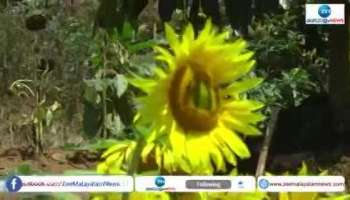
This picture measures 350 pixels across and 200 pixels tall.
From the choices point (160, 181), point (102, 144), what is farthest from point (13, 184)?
point (160, 181)

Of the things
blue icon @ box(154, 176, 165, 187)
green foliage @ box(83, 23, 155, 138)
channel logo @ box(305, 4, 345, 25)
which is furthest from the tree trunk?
blue icon @ box(154, 176, 165, 187)

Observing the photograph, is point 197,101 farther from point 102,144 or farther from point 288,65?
point 288,65

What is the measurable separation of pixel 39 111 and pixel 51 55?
0.17 m

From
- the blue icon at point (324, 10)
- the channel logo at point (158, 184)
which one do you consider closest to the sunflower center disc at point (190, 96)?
the channel logo at point (158, 184)

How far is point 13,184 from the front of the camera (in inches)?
67.6

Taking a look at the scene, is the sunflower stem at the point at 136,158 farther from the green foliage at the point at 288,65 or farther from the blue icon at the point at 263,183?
the green foliage at the point at 288,65

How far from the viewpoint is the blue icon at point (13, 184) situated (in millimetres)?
1708

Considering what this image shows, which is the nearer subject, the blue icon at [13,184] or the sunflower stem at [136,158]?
the sunflower stem at [136,158]

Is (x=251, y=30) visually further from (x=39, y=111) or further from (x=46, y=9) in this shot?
(x=39, y=111)

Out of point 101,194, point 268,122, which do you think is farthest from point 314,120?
point 101,194

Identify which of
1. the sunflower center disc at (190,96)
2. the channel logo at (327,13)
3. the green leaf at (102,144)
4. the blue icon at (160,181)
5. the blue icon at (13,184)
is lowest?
the blue icon at (13,184)

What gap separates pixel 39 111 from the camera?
6.91 ft

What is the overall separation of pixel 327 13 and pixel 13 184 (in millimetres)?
778

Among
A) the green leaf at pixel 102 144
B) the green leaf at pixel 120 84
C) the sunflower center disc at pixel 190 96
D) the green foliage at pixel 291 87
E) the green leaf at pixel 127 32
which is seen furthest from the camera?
the green foliage at pixel 291 87
